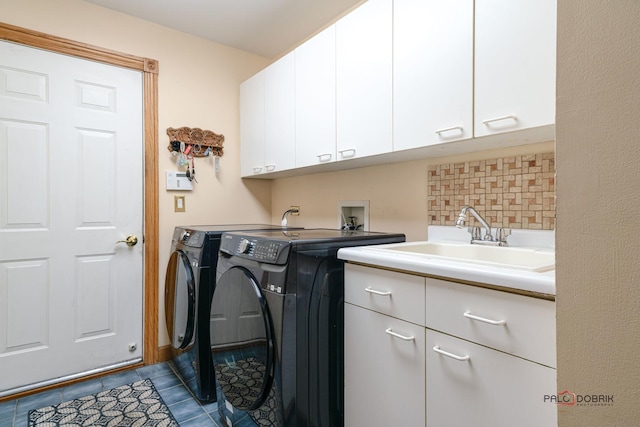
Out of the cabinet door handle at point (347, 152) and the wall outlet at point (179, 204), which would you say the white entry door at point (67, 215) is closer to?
the wall outlet at point (179, 204)

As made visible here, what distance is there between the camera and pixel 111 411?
1813 mm

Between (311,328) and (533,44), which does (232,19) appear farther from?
(311,328)

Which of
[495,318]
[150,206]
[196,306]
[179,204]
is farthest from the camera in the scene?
[179,204]

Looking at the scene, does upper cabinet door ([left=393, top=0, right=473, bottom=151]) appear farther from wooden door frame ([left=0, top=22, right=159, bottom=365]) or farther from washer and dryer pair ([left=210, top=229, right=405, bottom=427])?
wooden door frame ([left=0, top=22, right=159, bottom=365])

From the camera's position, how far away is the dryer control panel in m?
1.31

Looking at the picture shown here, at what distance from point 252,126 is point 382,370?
1.99m

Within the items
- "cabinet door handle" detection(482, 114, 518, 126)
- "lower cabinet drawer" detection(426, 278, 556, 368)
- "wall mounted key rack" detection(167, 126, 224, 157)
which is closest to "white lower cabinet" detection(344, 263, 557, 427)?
"lower cabinet drawer" detection(426, 278, 556, 368)

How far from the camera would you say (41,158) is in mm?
2023

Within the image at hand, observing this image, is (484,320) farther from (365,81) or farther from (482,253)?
Answer: (365,81)

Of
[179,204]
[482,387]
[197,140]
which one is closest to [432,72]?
[482,387]

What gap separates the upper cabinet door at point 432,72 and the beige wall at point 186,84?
1.67 m

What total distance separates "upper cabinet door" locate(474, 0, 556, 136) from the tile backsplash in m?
0.34

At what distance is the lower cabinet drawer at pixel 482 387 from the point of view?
804 mm

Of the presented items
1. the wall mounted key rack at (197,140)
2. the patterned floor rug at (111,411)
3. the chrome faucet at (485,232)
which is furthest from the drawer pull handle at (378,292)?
the wall mounted key rack at (197,140)
